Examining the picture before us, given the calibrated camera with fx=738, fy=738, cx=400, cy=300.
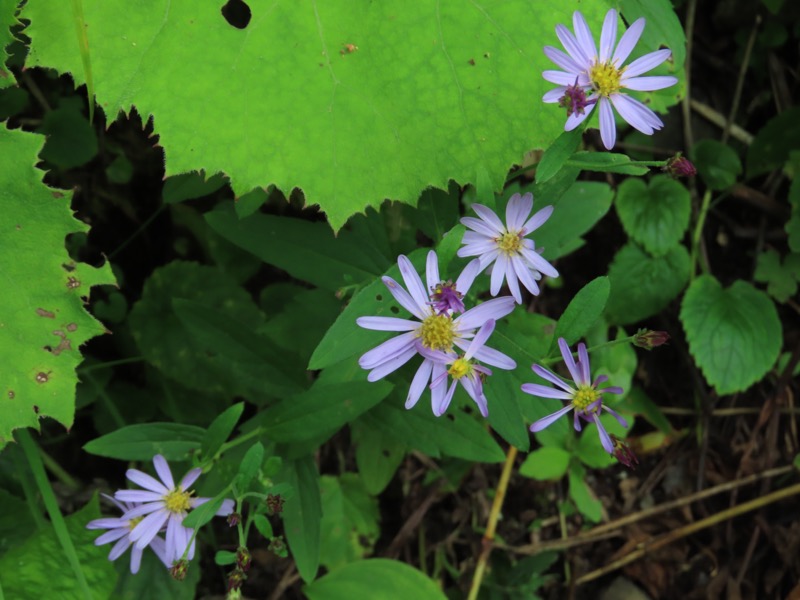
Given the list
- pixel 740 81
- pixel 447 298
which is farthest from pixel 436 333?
pixel 740 81

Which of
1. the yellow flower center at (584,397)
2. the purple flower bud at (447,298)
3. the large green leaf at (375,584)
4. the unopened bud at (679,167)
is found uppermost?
the unopened bud at (679,167)

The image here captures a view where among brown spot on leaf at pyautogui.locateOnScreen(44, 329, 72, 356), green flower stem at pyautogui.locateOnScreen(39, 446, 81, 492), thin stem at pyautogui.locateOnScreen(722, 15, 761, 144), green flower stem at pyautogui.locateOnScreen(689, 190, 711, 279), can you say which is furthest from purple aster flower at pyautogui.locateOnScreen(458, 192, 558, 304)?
green flower stem at pyautogui.locateOnScreen(39, 446, 81, 492)

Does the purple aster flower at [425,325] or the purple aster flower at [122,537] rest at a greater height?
the purple aster flower at [425,325]

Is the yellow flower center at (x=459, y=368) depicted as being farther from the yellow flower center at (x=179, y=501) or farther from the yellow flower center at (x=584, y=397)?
the yellow flower center at (x=179, y=501)

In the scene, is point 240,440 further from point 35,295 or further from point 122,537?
point 35,295

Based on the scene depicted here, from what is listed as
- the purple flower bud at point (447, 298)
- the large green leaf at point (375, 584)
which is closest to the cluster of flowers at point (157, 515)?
the large green leaf at point (375, 584)

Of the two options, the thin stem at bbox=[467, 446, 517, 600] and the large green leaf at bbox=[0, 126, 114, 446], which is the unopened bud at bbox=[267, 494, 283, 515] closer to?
the large green leaf at bbox=[0, 126, 114, 446]

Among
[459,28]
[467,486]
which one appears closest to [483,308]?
[459,28]
